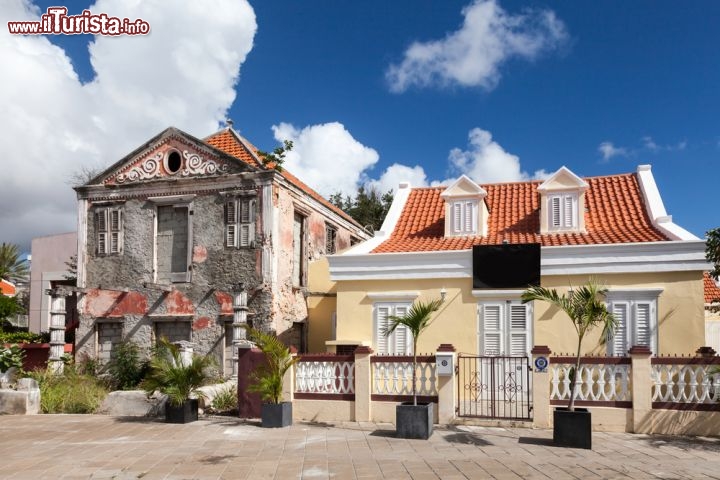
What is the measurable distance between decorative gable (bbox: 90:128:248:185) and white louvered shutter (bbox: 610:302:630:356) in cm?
1039

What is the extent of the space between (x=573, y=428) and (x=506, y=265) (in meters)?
4.95

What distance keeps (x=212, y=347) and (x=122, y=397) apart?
3.78 meters

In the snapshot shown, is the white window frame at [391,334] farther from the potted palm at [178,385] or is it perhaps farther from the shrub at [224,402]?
the potted palm at [178,385]

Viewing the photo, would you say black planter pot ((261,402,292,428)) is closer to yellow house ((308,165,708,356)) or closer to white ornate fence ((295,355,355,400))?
white ornate fence ((295,355,355,400))

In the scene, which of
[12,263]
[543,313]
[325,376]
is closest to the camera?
[325,376]

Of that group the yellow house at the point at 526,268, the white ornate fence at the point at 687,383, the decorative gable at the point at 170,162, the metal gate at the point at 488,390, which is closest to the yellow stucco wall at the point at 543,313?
the yellow house at the point at 526,268

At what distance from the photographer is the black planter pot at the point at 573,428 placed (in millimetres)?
10000

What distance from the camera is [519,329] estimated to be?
14227 mm

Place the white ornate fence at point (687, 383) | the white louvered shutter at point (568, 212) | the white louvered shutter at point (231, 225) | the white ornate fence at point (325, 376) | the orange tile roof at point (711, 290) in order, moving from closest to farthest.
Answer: the white ornate fence at point (687, 383), the white ornate fence at point (325, 376), the white louvered shutter at point (568, 212), the white louvered shutter at point (231, 225), the orange tile roof at point (711, 290)

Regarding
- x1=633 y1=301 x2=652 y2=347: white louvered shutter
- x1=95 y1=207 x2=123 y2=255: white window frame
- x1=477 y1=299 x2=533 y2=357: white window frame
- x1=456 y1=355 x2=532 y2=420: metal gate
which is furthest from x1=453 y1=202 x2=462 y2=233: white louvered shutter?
x1=95 y1=207 x2=123 y2=255: white window frame

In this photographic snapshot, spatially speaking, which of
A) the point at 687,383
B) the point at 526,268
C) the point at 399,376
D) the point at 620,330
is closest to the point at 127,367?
the point at 399,376

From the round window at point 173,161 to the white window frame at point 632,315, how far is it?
1244 centimetres

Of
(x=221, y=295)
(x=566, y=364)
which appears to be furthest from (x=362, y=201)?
(x=566, y=364)

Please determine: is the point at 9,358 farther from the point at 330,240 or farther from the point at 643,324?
the point at 643,324
